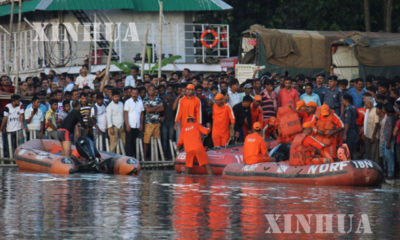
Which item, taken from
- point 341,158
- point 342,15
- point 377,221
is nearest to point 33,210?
point 377,221

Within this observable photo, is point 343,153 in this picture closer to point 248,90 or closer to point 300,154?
point 300,154

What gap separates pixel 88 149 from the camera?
70.3ft

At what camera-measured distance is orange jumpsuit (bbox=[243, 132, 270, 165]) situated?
19688mm

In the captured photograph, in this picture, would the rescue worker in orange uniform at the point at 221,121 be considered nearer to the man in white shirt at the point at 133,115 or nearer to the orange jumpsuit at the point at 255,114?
the orange jumpsuit at the point at 255,114

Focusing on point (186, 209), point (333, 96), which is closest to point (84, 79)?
point (333, 96)

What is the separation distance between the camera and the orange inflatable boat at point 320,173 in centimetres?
1742

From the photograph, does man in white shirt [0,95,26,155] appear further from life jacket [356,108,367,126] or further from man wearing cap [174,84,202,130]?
life jacket [356,108,367,126]

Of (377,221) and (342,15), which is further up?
(342,15)

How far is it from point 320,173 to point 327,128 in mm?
1396

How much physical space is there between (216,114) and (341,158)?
4596mm

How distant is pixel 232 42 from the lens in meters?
42.2

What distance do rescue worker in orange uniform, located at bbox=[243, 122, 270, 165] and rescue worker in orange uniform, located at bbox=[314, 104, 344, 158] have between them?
54.1 inches

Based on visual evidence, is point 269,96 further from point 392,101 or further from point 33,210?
point 33,210

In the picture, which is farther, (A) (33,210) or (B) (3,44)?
(B) (3,44)
